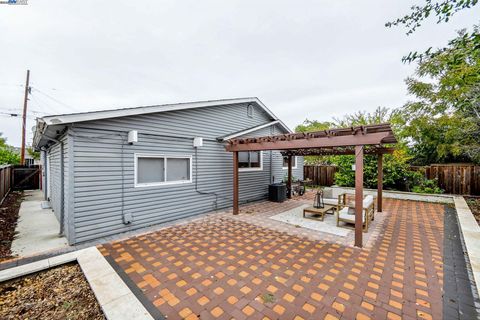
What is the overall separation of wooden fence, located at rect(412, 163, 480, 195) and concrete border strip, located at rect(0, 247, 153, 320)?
13.7m

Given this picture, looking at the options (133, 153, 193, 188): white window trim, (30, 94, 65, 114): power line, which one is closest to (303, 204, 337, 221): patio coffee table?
(133, 153, 193, 188): white window trim

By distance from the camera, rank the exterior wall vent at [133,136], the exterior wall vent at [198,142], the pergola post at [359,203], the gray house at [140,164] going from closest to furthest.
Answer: the pergola post at [359,203]
the gray house at [140,164]
the exterior wall vent at [133,136]
the exterior wall vent at [198,142]

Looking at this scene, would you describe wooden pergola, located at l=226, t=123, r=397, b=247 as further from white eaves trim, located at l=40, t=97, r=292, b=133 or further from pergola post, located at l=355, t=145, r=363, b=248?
white eaves trim, located at l=40, t=97, r=292, b=133

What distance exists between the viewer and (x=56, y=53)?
949 cm

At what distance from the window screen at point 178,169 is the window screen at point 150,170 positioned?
230 millimetres

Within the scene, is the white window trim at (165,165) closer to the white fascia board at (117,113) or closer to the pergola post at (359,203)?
the white fascia board at (117,113)

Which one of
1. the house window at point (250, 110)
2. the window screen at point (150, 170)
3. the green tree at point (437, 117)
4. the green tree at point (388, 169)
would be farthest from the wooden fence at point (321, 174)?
the window screen at point (150, 170)

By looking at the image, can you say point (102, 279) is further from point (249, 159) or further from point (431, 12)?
point (249, 159)

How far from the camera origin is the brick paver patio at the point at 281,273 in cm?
255

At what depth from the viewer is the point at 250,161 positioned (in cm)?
927

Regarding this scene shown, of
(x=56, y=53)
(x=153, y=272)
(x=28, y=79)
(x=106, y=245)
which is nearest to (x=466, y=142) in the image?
(x=153, y=272)

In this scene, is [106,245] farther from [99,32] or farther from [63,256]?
[99,32]

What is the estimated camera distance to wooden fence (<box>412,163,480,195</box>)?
381 inches

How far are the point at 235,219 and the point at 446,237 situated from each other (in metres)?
5.46
